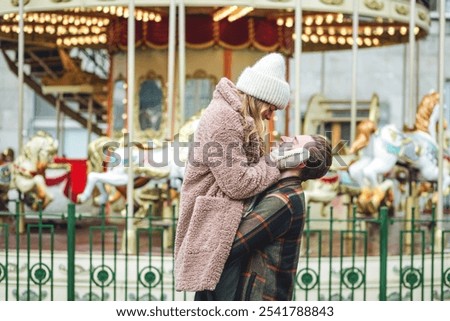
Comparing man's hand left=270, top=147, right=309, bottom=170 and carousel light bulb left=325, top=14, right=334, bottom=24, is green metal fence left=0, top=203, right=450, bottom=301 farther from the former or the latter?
carousel light bulb left=325, top=14, right=334, bottom=24

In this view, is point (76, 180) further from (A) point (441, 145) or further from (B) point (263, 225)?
(B) point (263, 225)

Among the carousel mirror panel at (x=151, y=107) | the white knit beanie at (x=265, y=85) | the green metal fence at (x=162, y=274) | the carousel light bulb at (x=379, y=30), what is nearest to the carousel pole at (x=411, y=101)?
the green metal fence at (x=162, y=274)

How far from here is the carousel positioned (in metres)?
11.2

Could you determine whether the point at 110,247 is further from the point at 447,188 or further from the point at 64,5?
the point at 447,188

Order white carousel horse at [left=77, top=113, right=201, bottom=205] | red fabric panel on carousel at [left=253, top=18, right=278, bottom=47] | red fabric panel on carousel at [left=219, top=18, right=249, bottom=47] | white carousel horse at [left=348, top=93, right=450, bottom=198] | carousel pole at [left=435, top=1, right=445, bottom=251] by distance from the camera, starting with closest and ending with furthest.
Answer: carousel pole at [left=435, top=1, right=445, bottom=251]
white carousel horse at [left=77, top=113, right=201, bottom=205]
white carousel horse at [left=348, top=93, right=450, bottom=198]
red fabric panel on carousel at [left=219, top=18, right=249, bottom=47]
red fabric panel on carousel at [left=253, top=18, right=278, bottom=47]

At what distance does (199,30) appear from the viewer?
14242 mm

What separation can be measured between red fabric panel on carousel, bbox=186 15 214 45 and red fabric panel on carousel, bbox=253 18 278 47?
707mm

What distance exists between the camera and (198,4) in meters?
11.2

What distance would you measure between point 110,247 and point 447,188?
4695 mm

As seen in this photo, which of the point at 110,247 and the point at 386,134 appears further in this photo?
the point at 386,134

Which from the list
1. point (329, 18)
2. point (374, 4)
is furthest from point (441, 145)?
point (329, 18)

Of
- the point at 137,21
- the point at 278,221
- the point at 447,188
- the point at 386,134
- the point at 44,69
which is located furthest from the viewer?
the point at 44,69

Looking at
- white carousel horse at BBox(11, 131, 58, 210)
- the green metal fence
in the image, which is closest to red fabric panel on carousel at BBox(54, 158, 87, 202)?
white carousel horse at BBox(11, 131, 58, 210)
